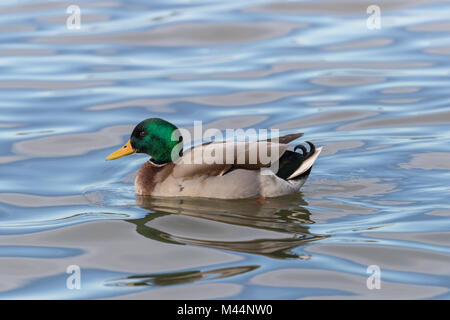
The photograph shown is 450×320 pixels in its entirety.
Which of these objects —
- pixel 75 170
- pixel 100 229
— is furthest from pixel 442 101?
pixel 100 229

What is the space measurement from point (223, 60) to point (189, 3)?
12.2 ft

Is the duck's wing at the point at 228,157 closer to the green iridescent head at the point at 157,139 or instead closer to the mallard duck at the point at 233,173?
the mallard duck at the point at 233,173

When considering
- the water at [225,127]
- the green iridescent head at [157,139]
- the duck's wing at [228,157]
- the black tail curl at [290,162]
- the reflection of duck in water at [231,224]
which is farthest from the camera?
the green iridescent head at [157,139]

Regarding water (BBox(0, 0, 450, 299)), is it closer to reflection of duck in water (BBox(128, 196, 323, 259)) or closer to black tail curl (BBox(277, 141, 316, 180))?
reflection of duck in water (BBox(128, 196, 323, 259))

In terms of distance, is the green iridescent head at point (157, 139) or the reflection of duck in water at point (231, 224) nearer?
the reflection of duck in water at point (231, 224)

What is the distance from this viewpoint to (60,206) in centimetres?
870

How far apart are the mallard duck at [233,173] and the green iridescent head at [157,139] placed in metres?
0.17

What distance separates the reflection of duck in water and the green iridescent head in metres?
0.50

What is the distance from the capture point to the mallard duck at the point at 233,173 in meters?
8.62

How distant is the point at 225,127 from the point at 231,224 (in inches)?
147

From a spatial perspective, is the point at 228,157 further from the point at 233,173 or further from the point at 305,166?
the point at 305,166

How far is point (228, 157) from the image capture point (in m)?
8.58

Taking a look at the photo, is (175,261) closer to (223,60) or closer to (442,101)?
(442,101)

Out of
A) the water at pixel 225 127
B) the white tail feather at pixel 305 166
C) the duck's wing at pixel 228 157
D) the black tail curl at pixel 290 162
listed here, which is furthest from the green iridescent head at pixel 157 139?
the white tail feather at pixel 305 166
